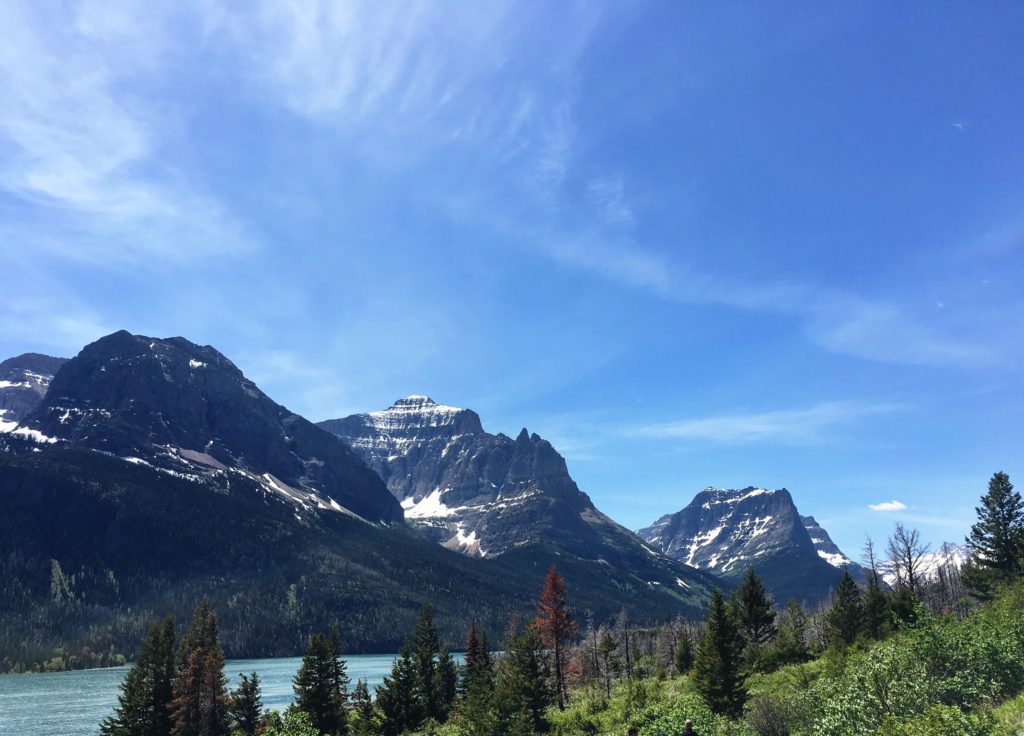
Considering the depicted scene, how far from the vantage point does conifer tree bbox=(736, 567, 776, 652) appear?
82.4 meters

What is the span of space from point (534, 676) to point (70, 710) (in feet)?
380

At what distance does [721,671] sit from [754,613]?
4056 centimetres

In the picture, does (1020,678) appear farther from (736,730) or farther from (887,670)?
(736,730)

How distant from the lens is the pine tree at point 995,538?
7394 cm

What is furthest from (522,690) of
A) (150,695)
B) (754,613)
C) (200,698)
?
(754,613)

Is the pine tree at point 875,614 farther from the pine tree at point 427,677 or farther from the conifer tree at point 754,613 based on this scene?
the pine tree at point 427,677

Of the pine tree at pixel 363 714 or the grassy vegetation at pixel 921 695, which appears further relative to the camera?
the pine tree at pixel 363 714

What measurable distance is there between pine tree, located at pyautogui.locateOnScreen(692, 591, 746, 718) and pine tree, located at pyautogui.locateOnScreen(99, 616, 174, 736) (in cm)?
4457

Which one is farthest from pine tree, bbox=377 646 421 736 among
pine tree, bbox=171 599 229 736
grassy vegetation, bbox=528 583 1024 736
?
grassy vegetation, bbox=528 583 1024 736

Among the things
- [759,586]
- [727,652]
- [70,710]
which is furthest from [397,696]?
[70,710]

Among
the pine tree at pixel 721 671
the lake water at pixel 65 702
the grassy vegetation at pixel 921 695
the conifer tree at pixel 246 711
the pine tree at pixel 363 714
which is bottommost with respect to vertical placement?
the lake water at pixel 65 702

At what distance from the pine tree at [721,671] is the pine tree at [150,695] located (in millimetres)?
44569

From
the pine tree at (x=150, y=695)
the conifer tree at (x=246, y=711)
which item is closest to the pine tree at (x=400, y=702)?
the conifer tree at (x=246, y=711)

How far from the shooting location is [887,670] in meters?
25.2
